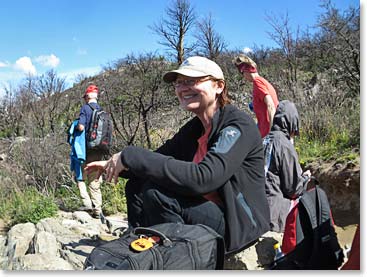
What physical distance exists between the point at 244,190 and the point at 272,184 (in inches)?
25.4

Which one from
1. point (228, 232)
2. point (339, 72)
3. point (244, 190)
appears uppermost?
point (339, 72)

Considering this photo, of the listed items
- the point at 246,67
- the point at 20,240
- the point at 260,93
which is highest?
the point at 246,67

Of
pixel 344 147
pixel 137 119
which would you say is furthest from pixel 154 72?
pixel 344 147

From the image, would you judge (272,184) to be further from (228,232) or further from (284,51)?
(284,51)

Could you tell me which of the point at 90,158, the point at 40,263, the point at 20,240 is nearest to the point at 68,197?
the point at 90,158

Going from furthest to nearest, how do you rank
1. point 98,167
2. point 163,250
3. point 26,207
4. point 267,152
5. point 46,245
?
1. point 26,207
2. point 46,245
3. point 267,152
4. point 98,167
5. point 163,250

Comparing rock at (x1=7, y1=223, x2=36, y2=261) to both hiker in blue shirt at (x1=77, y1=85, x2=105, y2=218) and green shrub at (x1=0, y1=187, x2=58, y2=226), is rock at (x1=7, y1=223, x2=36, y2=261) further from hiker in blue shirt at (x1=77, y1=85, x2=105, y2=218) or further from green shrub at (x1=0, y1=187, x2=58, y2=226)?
hiker in blue shirt at (x1=77, y1=85, x2=105, y2=218)

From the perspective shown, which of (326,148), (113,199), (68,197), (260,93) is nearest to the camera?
(260,93)

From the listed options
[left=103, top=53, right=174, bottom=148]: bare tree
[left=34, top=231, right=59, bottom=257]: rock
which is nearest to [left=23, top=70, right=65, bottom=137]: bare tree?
[left=103, top=53, right=174, bottom=148]: bare tree

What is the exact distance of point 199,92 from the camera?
1.37 meters

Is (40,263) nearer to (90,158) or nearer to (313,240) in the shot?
(313,240)

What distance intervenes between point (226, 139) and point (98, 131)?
216cm

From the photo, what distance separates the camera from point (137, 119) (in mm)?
4430

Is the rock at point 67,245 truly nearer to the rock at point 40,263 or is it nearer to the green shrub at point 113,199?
the rock at point 40,263
